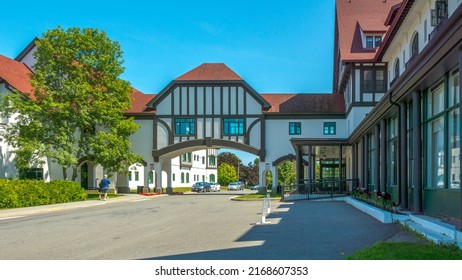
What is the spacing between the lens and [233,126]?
4594 cm

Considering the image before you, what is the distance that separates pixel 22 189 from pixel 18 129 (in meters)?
11.9

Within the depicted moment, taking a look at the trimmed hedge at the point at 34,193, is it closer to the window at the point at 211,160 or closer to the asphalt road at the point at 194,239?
the asphalt road at the point at 194,239

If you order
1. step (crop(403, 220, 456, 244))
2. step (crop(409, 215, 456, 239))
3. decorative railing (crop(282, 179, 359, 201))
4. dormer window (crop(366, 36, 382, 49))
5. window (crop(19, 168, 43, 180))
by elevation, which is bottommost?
decorative railing (crop(282, 179, 359, 201))

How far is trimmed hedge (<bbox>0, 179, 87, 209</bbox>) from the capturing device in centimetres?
2470

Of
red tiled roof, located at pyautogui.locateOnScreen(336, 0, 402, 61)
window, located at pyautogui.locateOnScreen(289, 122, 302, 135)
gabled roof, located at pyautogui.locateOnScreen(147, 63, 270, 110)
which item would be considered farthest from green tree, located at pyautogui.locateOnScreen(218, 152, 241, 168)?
red tiled roof, located at pyautogui.locateOnScreen(336, 0, 402, 61)

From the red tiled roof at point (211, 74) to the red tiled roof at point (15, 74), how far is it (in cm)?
1209

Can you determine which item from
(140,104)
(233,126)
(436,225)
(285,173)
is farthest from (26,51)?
(436,225)

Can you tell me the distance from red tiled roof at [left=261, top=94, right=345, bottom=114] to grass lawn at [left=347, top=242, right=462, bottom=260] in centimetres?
3644

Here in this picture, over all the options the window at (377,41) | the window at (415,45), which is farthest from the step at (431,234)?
the window at (377,41)

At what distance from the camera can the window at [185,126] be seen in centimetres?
4612

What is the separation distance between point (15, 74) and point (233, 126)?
58.9 ft

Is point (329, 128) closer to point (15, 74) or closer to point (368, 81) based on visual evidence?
point (368, 81)

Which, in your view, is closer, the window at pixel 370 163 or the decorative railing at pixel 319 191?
the window at pixel 370 163

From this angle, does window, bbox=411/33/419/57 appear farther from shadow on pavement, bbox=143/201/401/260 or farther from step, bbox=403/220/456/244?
step, bbox=403/220/456/244
